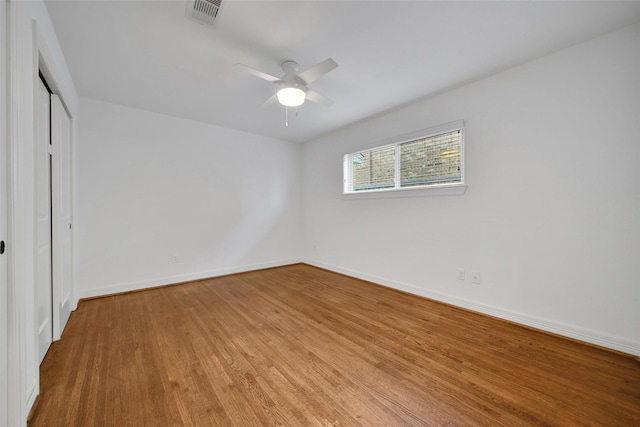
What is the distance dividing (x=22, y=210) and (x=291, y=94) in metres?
2.00

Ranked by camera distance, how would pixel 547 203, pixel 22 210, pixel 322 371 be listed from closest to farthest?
pixel 22 210 < pixel 322 371 < pixel 547 203

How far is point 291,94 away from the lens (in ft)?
7.72

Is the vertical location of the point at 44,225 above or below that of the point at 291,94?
below

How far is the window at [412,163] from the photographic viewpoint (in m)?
2.97

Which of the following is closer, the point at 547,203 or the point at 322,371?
the point at 322,371

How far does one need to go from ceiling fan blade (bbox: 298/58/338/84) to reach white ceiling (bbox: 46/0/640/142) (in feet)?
0.75

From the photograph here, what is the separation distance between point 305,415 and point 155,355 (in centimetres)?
134

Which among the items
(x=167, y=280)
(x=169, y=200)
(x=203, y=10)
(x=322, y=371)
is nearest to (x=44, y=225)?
(x=169, y=200)

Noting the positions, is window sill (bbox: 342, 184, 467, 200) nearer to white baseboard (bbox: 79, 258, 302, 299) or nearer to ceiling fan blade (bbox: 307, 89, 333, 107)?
ceiling fan blade (bbox: 307, 89, 333, 107)

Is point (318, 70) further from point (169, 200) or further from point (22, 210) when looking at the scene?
point (169, 200)

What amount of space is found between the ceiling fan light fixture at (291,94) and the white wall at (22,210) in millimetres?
1596

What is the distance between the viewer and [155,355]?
1.93 m

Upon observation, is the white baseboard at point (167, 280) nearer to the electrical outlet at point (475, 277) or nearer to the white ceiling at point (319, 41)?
the white ceiling at point (319, 41)

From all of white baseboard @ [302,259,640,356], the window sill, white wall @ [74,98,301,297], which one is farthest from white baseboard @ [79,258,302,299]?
white baseboard @ [302,259,640,356]
